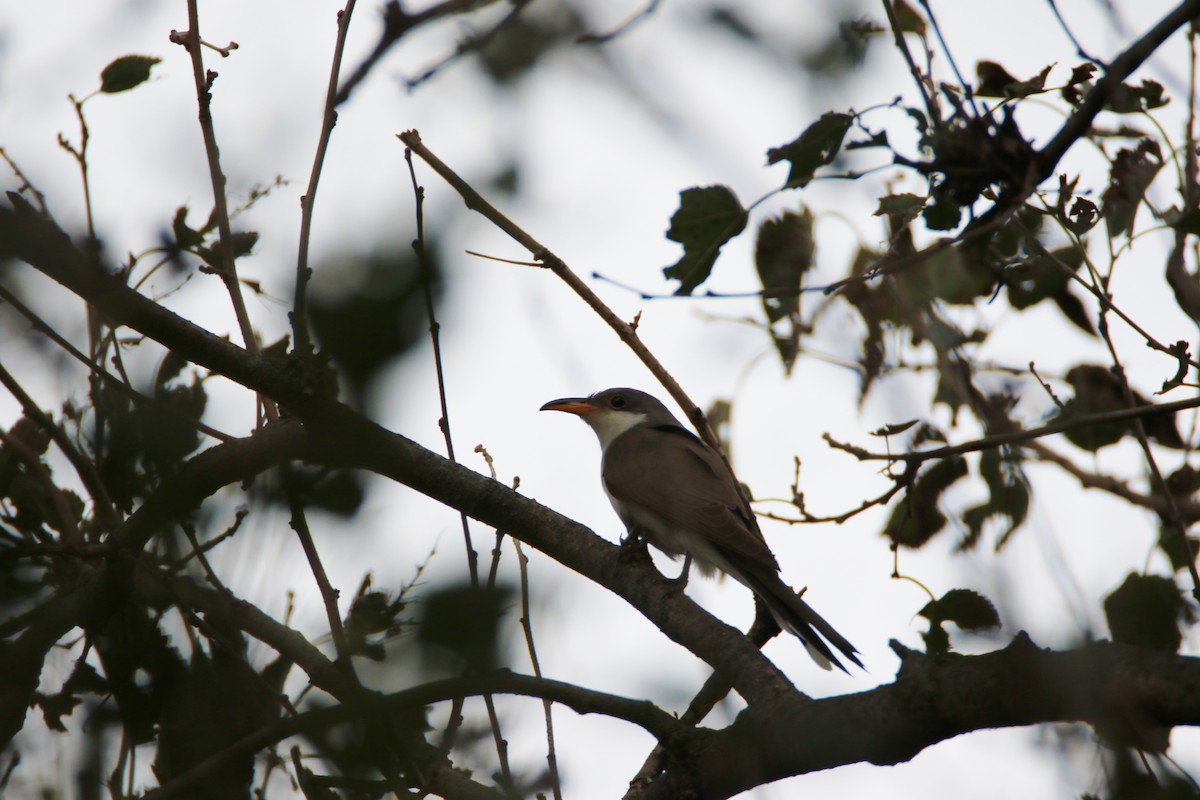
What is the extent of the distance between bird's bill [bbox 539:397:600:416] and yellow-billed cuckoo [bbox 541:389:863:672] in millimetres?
564

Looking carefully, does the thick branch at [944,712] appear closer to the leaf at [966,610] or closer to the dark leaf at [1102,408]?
the leaf at [966,610]

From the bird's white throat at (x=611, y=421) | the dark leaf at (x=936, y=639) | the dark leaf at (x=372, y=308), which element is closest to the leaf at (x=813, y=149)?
the dark leaf at (x=936, y=639)

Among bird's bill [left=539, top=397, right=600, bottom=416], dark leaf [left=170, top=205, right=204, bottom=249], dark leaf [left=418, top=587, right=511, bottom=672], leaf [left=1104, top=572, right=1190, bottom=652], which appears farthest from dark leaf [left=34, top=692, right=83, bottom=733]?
bird's bill [left=539, top=397, right=600, bottom=416]

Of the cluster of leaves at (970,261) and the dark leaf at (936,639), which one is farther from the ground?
the cluster of leaves at (970,261)

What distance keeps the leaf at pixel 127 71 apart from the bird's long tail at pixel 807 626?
3.56 m

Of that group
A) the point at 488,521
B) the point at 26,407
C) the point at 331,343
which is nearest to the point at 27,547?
the point at 26,407

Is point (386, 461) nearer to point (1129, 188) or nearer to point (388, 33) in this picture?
point (388, 33)

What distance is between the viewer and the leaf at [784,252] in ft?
15.6

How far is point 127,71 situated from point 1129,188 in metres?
3.70

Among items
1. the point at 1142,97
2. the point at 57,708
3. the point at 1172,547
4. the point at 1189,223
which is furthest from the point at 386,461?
the point at 1172,547

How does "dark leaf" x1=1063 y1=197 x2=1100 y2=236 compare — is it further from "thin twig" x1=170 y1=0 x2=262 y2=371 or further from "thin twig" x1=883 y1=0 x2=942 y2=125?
"thin twig" x1=170 y1=0 x2=262 y2=371

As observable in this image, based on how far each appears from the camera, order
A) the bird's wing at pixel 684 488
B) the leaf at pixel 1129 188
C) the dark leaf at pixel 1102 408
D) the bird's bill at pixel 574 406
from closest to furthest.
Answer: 1. the leaf at pixel 1129 188
2. the dark leaf at pixel 1102 408
3. the bird's wing at pixel 684 488
4. the bird's bill at pixel 574 406

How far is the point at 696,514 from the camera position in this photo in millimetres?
6309

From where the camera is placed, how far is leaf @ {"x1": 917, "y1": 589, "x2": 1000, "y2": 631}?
318 cm
